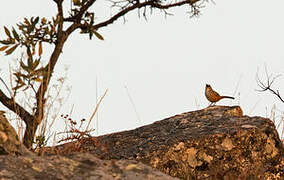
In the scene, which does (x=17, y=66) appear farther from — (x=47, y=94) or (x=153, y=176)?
(x=153, y=176)

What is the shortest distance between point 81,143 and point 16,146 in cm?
244

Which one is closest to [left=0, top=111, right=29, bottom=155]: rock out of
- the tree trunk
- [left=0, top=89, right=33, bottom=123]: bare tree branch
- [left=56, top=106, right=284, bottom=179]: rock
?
[left=56, top=106, right=284, bottom=179]: rock

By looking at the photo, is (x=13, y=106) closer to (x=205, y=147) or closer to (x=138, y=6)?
(x=138, y=6)

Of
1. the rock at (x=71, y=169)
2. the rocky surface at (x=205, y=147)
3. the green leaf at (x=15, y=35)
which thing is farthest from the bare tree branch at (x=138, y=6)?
the rock at (x=71, y=169)

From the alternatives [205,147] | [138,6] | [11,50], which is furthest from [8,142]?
[138,6]

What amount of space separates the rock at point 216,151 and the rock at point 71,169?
159cm

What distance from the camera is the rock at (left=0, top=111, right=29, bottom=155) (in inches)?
124

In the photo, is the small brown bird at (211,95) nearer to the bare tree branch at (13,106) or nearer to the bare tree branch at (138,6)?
the bare tree branch at (138,6)

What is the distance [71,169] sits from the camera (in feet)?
9.94

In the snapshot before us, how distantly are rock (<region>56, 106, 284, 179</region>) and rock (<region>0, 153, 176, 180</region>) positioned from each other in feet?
5.22

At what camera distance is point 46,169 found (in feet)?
9.59

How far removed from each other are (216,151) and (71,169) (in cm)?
236

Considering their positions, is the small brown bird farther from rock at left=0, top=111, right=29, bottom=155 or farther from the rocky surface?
rock at left=0, top=111, right=29, bottom=155

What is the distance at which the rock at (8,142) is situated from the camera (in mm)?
3148
